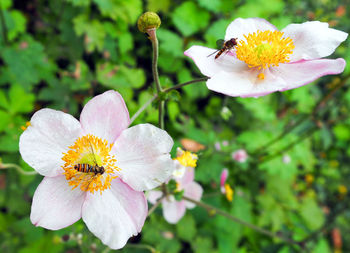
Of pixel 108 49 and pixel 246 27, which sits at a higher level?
pixel 246 27

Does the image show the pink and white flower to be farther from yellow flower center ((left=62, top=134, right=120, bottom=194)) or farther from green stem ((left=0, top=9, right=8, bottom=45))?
green stem ((left=0, top=9, right=8, bottom=45))

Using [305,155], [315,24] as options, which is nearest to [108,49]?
[315,24]

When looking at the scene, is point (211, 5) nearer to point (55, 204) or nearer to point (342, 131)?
point (342, 131)

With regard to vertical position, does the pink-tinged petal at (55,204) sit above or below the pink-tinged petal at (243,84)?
below

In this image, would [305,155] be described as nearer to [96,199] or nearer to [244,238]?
[244,238]

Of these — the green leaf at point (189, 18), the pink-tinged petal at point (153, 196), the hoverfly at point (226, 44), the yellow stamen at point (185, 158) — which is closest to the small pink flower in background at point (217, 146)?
the pink-tinged petal at point (153, 196)

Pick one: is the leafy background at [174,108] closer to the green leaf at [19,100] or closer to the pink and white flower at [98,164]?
the green leaf at [19,100]

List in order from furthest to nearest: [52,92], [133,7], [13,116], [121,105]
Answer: [133,7] < [52,92] < [13,116] < [121,105]
